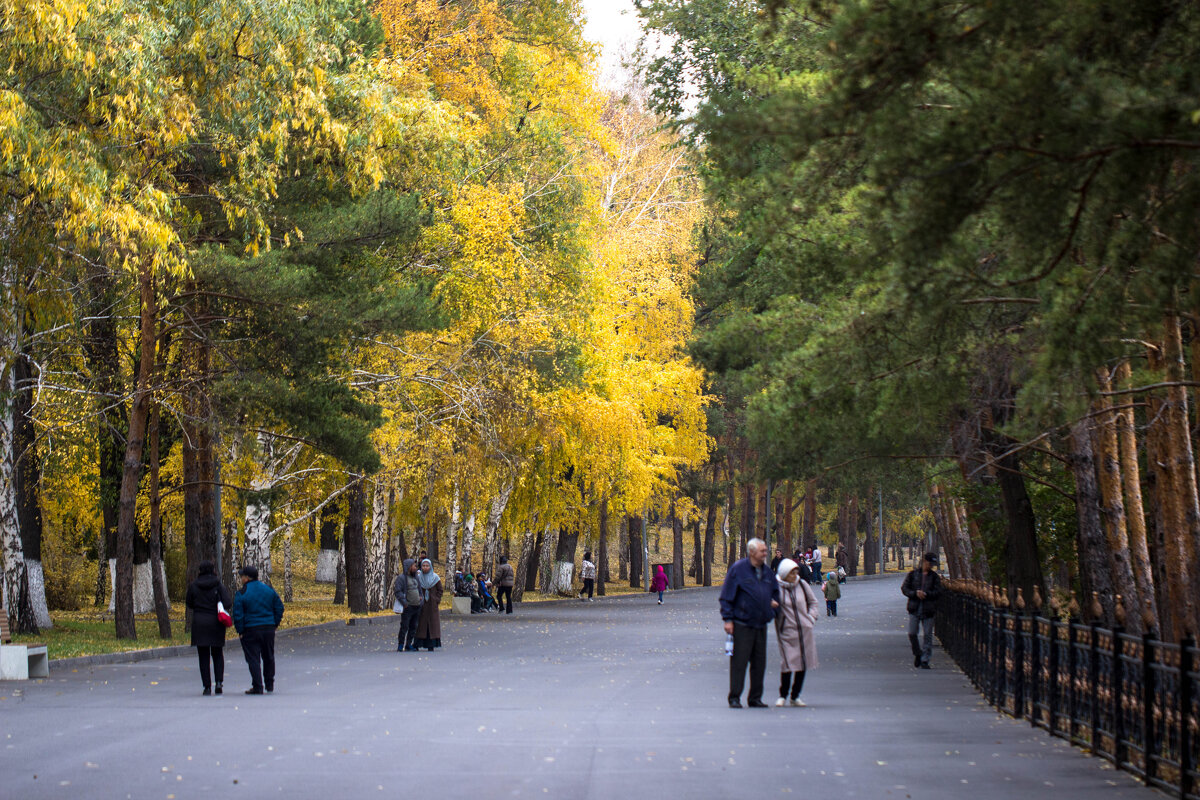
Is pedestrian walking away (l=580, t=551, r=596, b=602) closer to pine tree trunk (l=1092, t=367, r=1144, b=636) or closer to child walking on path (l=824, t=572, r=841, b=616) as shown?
child walking on path (l=824, t=572, r=841, b=616)

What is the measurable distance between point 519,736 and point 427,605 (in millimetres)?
13525

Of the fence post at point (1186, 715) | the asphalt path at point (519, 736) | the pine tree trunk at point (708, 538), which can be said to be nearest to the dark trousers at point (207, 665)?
the asphalt path at point (519, 736)

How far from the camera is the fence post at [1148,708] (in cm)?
994

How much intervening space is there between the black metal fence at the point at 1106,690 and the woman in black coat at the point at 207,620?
888cm

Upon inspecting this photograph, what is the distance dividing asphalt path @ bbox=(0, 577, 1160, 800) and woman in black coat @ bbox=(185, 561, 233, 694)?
332mm

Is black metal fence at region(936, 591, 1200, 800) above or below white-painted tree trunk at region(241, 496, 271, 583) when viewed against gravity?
below

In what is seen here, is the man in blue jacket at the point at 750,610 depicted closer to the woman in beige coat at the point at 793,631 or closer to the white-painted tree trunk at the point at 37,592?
the woman in beige coat at the point at 793,631

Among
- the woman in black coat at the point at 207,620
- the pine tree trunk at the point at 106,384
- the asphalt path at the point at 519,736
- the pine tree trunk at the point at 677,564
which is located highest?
the pine tree trunk at the point at 106,384

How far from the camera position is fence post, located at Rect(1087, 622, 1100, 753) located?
37.3ft

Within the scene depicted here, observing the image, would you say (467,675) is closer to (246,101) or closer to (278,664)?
(278,664)

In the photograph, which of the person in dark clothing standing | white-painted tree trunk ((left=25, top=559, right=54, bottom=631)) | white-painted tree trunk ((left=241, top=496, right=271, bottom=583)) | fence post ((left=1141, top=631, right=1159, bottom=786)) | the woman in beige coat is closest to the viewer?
fence post ((left=1141, top=631, right=1159, bottom=786))

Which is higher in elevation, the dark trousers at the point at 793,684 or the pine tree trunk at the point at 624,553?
the pine tree trunk at the point at 624,553

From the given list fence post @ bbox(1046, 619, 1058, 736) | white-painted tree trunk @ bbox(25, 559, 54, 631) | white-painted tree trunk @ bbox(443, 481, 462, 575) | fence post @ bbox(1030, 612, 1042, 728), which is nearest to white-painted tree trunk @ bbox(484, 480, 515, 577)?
white-painted tree trunk @ bbox(443, 481, 462, 575)

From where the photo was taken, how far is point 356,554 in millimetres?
40125
